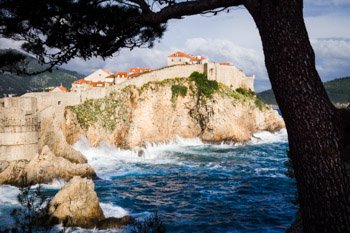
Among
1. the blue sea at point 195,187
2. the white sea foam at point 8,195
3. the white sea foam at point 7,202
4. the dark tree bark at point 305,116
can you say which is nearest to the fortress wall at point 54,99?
the blue sea at point 195,187

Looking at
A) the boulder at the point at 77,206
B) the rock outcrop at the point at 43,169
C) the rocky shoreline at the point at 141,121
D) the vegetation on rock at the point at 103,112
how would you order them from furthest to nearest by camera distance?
the vegetation on rock at the point at 103,112 < the rocky shoreline at the point at 141,121 < the rock outcrop at the point at 43,169 < the boulder at the point at 77,206

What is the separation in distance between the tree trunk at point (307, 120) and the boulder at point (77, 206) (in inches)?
482

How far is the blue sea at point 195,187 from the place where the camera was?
666 inches

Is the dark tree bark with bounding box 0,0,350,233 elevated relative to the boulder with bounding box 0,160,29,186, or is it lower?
elevated

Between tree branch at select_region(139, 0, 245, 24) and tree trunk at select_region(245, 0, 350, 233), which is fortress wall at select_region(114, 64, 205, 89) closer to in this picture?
tree branch at select_region(139, 0, 245, 24)

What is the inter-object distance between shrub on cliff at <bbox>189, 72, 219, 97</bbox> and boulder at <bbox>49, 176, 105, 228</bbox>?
32.3 m

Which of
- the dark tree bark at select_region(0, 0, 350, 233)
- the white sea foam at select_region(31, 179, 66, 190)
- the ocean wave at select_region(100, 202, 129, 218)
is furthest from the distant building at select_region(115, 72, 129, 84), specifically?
the dark tree bark at select_region(0, 0, 350, 233)

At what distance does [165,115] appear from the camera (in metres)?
43.6

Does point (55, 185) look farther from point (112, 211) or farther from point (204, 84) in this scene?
point (204, 84)

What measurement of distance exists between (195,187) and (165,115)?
67.4 feet

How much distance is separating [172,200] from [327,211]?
1747 centimetres

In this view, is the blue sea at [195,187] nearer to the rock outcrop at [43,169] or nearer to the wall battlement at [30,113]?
the rock outcrop at [43,169]

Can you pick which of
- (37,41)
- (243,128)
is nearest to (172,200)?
(37,41)

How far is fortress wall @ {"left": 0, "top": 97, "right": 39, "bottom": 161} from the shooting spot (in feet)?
74.7
